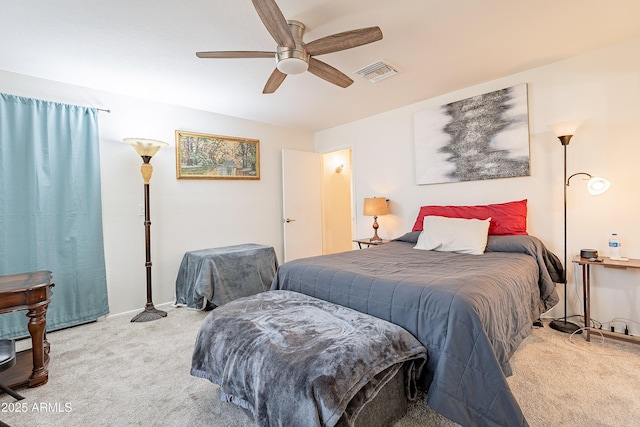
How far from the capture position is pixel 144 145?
310 cm

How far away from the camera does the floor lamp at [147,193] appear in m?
3.08

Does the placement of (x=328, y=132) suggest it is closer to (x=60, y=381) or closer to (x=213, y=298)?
(x=213, y=298)

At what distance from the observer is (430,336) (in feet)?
4.98

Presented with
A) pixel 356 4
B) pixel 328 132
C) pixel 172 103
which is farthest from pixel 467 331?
pixel 328 132

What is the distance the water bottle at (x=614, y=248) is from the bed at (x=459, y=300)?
0.38 meters

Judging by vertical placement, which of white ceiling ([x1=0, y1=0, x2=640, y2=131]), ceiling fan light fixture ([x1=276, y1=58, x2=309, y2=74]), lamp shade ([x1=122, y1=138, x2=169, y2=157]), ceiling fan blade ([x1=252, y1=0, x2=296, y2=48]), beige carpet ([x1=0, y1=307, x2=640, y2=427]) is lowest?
beige carpet ([x1=0, y1=307, x2=640, y2=427])

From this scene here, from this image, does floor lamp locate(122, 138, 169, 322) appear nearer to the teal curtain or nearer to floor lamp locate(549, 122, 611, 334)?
the teal curtain

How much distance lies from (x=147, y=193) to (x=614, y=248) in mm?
4410

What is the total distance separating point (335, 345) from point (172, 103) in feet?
11.6

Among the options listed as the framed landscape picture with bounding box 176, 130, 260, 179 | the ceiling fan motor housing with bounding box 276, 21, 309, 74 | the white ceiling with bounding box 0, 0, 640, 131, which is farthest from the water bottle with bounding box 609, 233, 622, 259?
the framed landscape picture with bounding box 176, 130, 260, 179

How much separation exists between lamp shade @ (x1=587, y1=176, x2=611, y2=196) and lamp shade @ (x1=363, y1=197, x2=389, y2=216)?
80.7 inches

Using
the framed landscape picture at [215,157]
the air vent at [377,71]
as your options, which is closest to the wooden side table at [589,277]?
the air vent at [377,71]

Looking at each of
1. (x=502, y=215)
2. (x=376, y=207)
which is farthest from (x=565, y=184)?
(x=376, y=207)

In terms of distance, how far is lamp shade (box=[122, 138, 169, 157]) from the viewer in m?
3.04
